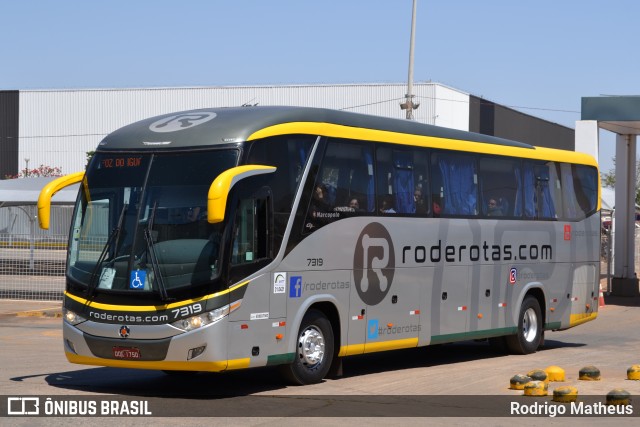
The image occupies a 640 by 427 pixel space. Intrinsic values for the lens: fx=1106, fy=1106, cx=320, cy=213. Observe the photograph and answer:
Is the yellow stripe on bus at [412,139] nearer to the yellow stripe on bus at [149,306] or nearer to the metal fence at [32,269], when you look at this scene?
the yellow stripe on bus at [149,306]

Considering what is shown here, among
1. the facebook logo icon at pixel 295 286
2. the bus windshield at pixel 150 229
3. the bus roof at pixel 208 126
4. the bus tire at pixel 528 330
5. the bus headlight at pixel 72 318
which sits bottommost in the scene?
the bus tire at pixel 528 330

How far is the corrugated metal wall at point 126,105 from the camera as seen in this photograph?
247ft

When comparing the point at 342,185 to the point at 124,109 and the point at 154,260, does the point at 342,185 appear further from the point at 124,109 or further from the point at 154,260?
the point at 124,109

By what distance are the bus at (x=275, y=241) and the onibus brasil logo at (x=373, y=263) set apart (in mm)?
25

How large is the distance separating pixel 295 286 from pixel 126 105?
2736 inches

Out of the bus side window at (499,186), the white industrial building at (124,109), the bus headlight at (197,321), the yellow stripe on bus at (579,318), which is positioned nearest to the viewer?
the bus headlight at (197,321)

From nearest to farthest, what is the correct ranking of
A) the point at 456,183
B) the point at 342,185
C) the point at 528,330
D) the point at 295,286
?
1. the point at 295,286
2. the point at 342,185
3. the point at 456,183
4. the point at 528,330

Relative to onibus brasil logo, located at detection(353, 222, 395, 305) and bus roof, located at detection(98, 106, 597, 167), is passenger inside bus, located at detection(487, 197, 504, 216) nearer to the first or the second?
bus roof, located at detection(98, 106, 597, 167)

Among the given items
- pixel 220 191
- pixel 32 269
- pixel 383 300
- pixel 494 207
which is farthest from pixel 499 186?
pixel 32 269

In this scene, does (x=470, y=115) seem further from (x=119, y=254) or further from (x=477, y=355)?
(x=119, y=254)

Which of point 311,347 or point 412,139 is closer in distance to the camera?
point 311,347

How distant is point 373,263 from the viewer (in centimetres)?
1469

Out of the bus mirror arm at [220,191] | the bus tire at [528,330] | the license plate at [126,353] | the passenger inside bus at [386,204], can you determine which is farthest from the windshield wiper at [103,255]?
the bus tire at [528,330]

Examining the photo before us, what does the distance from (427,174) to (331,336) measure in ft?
10.5
